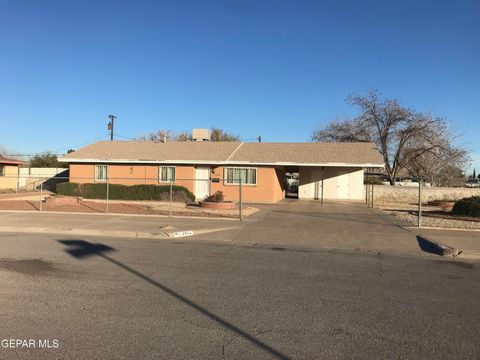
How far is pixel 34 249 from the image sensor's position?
10062 mm

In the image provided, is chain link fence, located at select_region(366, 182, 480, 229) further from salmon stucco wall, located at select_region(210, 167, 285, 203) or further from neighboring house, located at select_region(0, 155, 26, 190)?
neighboring house, located at select_region(0, 155, 26, 190)

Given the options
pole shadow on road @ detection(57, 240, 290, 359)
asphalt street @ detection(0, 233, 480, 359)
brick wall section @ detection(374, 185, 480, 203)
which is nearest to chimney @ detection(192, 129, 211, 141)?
brick wall section @ detection(374, 185, 480, 203)

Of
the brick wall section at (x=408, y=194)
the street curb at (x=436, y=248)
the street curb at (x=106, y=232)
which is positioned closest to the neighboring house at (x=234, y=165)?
the brick wall section at (x=408, y=194)

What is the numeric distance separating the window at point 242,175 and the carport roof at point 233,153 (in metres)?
0.73

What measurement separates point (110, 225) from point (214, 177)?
14.3 m

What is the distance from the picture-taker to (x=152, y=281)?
7207 mm

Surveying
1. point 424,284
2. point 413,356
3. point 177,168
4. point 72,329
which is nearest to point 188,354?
point 72,329

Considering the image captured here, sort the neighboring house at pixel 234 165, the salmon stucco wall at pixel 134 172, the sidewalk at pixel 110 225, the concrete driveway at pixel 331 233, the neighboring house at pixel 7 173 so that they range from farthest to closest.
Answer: the neighboring house at pixel 7 173 < the salmon stucco wall at pixel 134 172 < the neighboring house at pixel 234 165 < the sidewalk at pixel 110 225 < the concrete driveway at pixel 331 233

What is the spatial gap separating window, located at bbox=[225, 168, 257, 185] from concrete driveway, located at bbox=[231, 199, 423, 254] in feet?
32.5

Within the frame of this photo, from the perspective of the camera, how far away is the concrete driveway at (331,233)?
37.7ft

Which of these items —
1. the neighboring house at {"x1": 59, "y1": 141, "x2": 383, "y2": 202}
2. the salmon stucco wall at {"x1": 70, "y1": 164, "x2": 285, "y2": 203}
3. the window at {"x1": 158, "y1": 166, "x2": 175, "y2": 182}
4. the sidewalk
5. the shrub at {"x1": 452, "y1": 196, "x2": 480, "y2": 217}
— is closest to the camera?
the sidewalk

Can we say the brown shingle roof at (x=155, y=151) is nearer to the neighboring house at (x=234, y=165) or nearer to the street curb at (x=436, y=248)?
the neighboring house at (x=234, y=165)

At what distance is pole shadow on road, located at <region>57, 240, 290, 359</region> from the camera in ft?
15.0

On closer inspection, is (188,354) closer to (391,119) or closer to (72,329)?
(72,329)
